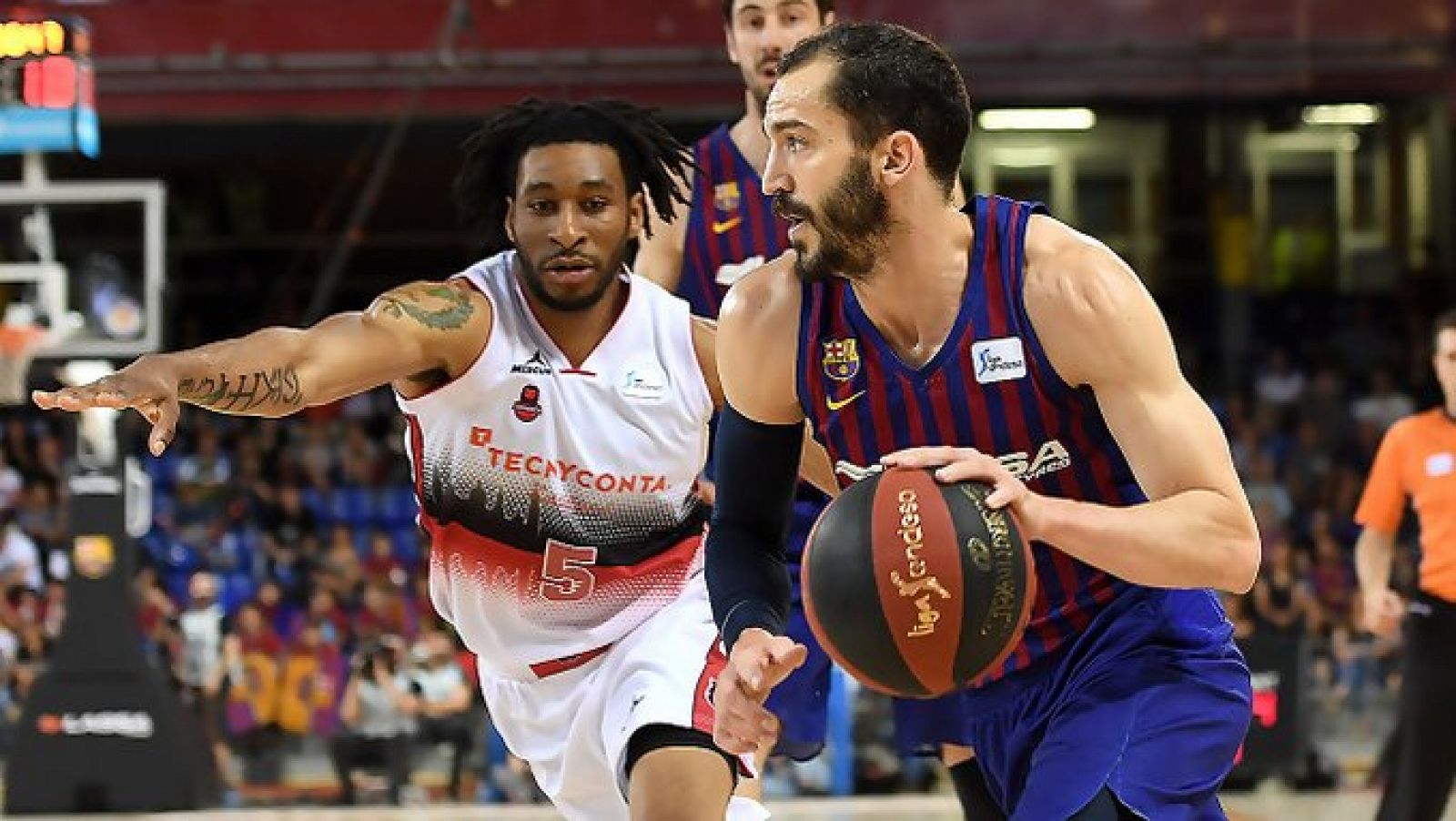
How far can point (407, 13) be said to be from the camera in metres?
16.6

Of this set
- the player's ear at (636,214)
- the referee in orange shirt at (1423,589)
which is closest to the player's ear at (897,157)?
the player's ear at (636,214)

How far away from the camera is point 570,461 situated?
453 centimetres

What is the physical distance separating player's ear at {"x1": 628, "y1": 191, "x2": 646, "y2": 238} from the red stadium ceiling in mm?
11662

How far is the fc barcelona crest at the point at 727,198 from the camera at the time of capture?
5402 mm

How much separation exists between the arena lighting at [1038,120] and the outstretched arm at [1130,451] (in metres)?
15.9

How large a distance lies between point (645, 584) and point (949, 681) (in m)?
1.58

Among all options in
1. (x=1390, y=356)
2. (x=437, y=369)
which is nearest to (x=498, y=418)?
(x=437, y=369)

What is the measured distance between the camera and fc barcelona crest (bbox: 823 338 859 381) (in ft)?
11.5

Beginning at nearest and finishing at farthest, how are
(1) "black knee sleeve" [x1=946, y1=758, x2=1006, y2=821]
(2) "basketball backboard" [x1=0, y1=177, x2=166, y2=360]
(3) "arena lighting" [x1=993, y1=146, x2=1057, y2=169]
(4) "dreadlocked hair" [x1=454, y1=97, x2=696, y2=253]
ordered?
1. (1) "black knee sleeve" [x1=946, y1=758, x2=1006, y2=821]
2. (4) "dreadlocked hair" [x1=454, y1=97, x2=696, y2=253]
3. (2) "basketball backboard" [x1=0, y1=177, x2=166, y2=360]
4. (3) "arena lighting" [x1=993, y1=146, x2=1057, y2=169]

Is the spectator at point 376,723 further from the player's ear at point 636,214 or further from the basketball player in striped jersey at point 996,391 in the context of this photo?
the basketball player in striped jersey at point 996,391

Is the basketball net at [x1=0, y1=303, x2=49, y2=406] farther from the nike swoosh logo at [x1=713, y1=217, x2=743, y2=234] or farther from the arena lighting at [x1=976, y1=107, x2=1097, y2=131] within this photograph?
the arena lighting at [x1=976, y1=107, x2=1097, y2=131]

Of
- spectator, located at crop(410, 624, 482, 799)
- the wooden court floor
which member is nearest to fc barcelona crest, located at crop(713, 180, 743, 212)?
the wooden court floor

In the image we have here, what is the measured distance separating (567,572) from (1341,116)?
53.4 feet

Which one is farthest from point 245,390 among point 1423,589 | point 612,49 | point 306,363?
point 612,49
